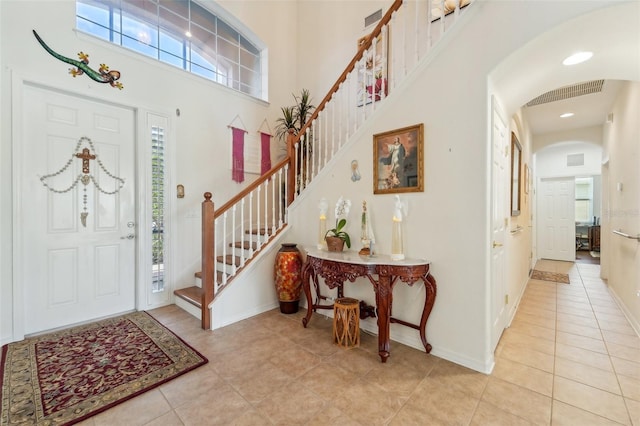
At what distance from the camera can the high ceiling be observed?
12.0ft

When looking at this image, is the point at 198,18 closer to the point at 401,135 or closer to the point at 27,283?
the point at 401,135

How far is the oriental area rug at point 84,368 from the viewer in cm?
165

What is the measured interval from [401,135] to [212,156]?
276 centimetres

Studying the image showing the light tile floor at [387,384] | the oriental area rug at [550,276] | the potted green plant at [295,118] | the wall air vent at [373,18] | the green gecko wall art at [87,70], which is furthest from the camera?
the oriental area rug at [550,276]

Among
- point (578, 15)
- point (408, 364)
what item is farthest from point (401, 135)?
point (408, 364)

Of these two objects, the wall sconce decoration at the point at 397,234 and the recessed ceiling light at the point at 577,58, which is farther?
the wall sconce decoration at the point at 397,234

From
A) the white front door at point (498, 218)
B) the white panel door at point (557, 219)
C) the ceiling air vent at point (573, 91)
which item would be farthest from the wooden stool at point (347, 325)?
the white panel door at point (557, 219)

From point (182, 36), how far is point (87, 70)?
1.46 meters

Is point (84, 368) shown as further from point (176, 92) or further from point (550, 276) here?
point (550, 276)

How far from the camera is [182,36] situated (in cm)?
380

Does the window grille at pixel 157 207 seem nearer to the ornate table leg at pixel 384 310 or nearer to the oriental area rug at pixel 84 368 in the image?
the oriental area rug at pixel 84 368

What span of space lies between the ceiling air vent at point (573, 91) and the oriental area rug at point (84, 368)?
16.4 feet

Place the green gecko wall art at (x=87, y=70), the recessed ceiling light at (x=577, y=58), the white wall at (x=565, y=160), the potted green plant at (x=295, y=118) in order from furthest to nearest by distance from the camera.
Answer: the white wall at (x=565, y=160), the potted green plant at (x=295, y=118), the green gecko wall art at (x=87, y=70), the recessed ceiling light at (x=577, y=58)

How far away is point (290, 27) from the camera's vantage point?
517 centimetres
